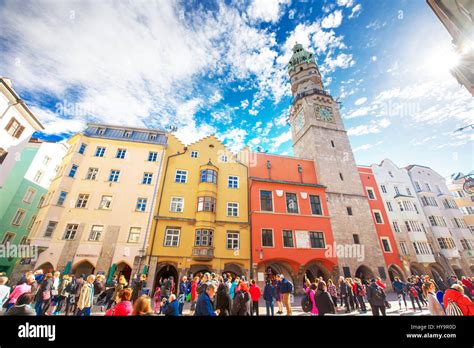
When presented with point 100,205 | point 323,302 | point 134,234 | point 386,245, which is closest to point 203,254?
point 134,234

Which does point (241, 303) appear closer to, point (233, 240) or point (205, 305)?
point (205, 305)

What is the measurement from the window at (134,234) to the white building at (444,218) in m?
37.2

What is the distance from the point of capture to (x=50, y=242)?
658 inches

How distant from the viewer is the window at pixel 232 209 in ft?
66.3

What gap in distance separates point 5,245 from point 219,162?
24.5m

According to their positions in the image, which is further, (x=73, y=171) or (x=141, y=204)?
(x=73, y=171)

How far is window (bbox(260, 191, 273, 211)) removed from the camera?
2067cm

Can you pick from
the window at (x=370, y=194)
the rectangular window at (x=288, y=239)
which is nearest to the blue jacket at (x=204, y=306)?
the rectangular window at (x=288, y=239)

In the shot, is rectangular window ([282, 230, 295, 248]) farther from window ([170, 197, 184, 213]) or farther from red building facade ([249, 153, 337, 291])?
window ([170, 197, 184, 213])

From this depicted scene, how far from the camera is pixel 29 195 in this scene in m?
23.4

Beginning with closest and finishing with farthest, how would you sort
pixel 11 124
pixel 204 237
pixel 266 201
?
1. pixel 11 124
2. pixel 204 237
3. pixel 266 201

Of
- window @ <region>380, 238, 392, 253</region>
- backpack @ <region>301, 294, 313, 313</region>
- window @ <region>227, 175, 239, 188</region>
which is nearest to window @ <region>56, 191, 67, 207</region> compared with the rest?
window @ <region>227, 175, 239, 188</region>

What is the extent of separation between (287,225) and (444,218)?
26548mm
